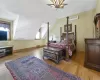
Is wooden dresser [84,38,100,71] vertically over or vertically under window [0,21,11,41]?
under

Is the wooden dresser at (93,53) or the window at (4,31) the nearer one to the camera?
the wooden dresser at (93,53)

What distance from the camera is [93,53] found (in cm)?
235

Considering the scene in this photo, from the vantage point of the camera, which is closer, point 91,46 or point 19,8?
point 91,46

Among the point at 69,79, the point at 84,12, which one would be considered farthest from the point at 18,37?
the point at 84,12

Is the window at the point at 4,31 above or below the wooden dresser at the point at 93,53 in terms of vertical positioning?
above

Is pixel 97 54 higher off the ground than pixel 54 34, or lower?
lower

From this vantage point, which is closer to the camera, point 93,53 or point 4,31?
point 93,53

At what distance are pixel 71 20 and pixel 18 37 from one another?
4065mm

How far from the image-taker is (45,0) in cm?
359

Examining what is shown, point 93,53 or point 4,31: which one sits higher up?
point 4,31

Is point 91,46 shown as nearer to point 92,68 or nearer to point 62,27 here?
point 92,68

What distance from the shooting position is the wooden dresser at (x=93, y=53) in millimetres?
2250

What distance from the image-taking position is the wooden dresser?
2250 millimetres

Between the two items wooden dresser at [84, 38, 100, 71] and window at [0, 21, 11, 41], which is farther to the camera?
window at [0, 21, 11, 41]
